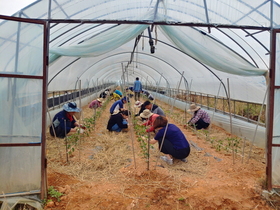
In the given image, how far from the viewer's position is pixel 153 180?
3.92 m

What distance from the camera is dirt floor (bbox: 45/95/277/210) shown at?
3234 millimetres

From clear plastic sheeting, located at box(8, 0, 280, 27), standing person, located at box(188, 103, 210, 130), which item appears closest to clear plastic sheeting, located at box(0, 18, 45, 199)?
clear plastic sheeting, located at box(8, 0, 280, 27)

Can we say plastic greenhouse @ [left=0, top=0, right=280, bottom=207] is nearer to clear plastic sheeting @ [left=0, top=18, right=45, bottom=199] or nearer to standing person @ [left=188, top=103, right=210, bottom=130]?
clear plastic sheeting @ [left=0, top=18, right=45, bottom=199]

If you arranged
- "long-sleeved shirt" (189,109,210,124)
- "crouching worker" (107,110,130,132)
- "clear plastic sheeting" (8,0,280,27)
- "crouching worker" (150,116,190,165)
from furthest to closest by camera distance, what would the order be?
"long-sleeved shirt" (189,109,210,124) → "crouching worker" (107,110,130,132) → "crouching worker" (150,116,190,165) → "clear plastic sheeting" (8,0,280,27)

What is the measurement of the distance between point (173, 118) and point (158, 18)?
697 cm

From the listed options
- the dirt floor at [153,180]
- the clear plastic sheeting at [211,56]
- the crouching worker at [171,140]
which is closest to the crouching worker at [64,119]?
the dirt floor at [153,180]

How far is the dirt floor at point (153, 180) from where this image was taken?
10.6 feet

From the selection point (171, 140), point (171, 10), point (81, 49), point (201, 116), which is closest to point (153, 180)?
point (171, 140)

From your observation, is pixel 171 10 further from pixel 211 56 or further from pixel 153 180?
pixel 153 180

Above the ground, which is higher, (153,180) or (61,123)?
(61,123)

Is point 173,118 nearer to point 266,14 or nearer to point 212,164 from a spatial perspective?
point 212,164

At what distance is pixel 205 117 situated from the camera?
752cm

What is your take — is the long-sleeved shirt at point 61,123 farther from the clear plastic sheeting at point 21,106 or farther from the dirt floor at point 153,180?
the clear plastic sheeting at point 21,106

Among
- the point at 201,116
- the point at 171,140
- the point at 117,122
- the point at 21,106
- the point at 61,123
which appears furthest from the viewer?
the point at 201,116
